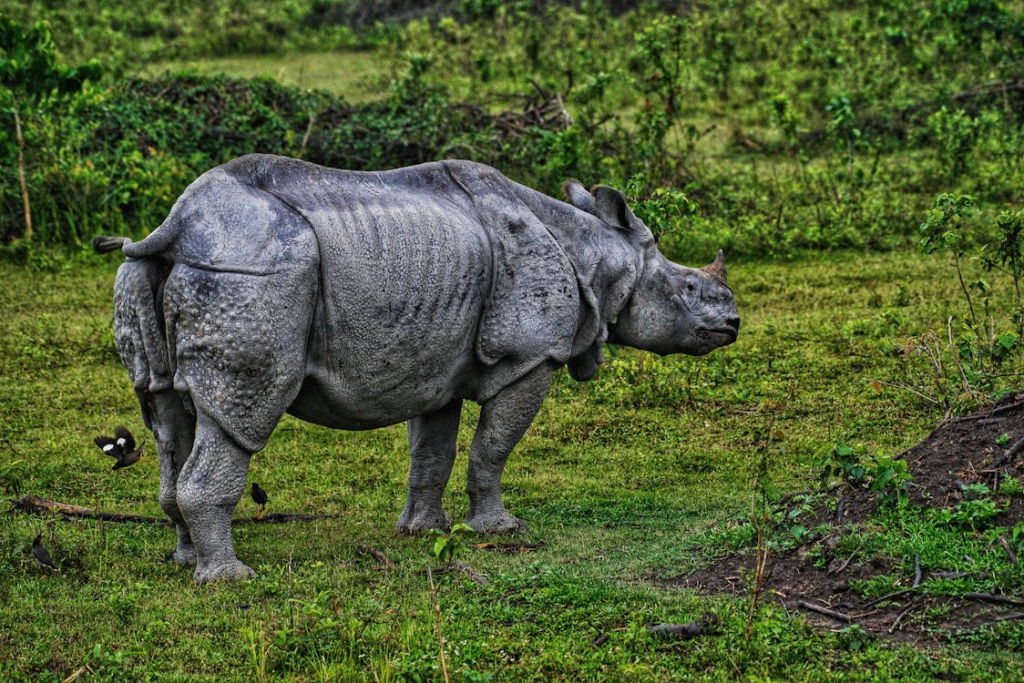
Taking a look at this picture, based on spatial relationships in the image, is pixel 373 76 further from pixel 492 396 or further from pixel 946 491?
pixel 946 491

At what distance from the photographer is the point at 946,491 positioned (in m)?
6.75

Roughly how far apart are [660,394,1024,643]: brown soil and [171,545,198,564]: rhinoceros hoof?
236cm

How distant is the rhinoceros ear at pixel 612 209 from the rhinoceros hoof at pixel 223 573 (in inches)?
113

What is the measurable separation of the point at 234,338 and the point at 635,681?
237 cm

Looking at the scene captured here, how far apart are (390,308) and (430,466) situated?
1319 mm

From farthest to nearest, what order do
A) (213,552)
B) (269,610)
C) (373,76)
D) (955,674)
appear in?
(373,76) → (213,552) → (269,610) → (955,674)

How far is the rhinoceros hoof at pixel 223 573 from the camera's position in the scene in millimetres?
6551

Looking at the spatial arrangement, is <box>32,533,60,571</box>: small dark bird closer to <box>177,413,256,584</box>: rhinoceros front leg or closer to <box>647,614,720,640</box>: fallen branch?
<box>177,413,256,584</box>: rhinoceros front leg

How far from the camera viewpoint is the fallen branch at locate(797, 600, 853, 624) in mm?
5855

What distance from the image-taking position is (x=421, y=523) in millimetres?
7699

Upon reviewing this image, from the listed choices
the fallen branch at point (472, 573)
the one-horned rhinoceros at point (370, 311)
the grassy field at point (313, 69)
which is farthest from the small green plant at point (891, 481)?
the grassy field at point (313, 69)

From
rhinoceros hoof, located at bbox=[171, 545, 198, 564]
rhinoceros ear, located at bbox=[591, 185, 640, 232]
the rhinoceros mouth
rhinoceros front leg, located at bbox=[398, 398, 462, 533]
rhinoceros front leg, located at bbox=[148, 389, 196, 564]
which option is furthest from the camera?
the rhinoceros mouth

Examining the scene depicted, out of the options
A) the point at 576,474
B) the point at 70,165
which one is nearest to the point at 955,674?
the point at 576,474

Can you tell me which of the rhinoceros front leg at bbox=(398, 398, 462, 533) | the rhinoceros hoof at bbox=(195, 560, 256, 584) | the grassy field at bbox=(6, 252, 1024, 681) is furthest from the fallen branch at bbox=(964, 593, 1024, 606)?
the rhinoceros hoof at bbox=(195, 560, 256, 584)
